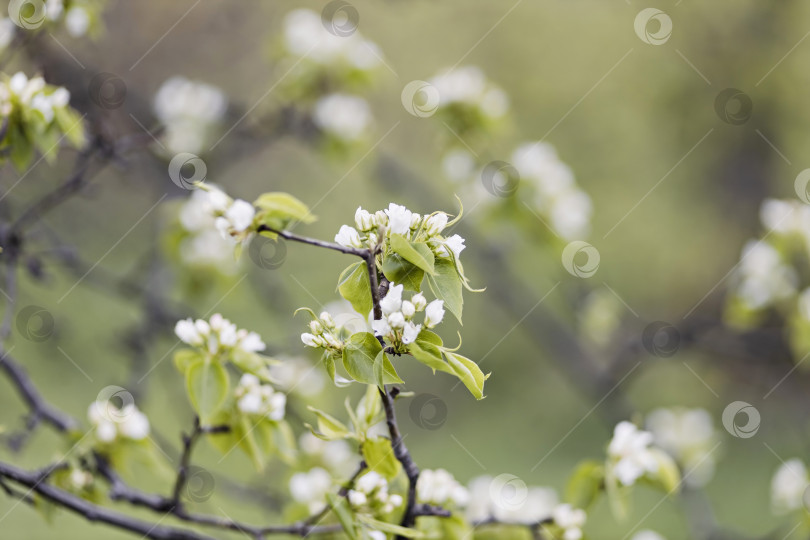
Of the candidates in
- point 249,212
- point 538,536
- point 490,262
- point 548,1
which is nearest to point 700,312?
point 548,1

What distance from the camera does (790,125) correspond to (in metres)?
2.89

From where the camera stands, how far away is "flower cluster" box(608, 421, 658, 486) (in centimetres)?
73

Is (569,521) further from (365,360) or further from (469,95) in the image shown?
(469,95)

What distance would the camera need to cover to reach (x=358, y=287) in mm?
516

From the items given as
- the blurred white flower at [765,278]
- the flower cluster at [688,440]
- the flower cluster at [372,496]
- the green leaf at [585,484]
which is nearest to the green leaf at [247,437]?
the flower cluster at [372,496]

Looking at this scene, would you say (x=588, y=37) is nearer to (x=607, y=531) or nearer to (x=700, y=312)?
(x=700, y=312)

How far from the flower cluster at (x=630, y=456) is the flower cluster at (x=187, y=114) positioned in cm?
99

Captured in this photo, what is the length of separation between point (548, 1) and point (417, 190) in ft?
6.53

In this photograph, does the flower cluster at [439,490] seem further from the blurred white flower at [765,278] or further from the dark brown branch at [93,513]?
the blurred white flower at [765,278]

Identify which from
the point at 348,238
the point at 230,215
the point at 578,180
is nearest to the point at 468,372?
the point at 348,238

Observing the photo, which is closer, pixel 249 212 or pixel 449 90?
pixel 249 212

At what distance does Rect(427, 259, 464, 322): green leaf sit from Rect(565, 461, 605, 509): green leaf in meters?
0.37

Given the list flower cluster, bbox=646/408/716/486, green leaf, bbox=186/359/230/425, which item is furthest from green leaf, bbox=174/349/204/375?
flower cluster, bbox=646/408/716/486

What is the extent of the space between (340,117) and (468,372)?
950 mm
